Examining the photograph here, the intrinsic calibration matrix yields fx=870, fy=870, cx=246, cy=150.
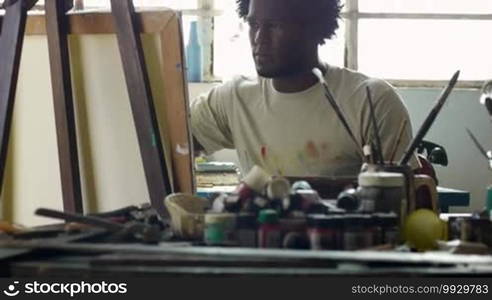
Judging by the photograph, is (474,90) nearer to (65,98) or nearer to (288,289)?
(65,98)

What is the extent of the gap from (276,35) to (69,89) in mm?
514

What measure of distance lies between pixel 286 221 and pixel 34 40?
1.21m

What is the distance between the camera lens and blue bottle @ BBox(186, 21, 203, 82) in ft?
11.1

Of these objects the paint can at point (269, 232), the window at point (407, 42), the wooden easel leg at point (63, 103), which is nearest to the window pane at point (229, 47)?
the window at point (407, 42)

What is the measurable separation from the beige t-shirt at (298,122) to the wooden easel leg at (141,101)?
178 millimetres

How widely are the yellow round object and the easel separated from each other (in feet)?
2.59

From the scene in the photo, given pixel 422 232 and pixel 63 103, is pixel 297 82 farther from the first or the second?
pixel 422 232

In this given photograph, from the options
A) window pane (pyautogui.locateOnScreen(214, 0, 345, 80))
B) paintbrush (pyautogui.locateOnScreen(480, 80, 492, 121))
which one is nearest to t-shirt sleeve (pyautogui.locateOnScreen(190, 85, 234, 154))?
paintbrush (pyautogui.locateOnScreen(480, 80, 492, 121))

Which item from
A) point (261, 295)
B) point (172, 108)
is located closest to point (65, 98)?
point (172, 108)

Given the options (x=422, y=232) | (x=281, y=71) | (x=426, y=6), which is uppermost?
(x=426, y=6)

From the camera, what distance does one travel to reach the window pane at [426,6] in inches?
141

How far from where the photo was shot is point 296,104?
6.33 feet

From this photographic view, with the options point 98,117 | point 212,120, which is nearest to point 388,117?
point 212,120

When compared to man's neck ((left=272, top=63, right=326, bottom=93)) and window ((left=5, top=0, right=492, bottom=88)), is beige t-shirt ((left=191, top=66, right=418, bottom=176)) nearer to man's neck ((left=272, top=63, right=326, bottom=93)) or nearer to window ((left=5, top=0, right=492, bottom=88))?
man's neck ((left=272, top=63, right=326, bottom=93))
